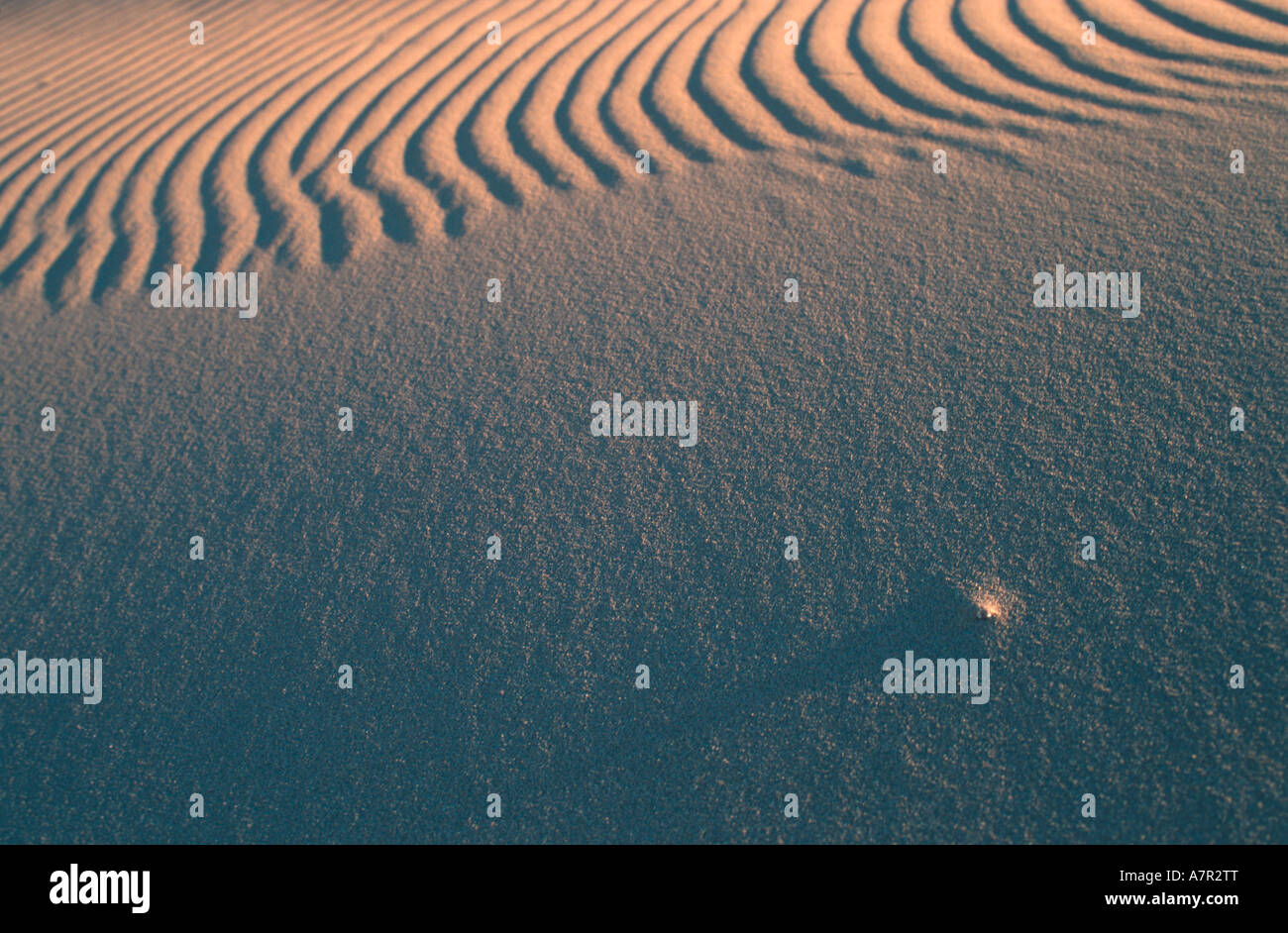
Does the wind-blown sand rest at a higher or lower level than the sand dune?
lower

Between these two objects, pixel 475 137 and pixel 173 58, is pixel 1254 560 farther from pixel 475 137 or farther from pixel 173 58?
pixel 173 58

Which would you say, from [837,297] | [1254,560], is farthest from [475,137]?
[1254,560]

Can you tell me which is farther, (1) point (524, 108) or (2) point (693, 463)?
(1) point (524, 108)

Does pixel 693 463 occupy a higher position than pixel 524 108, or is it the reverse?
pixel 524 108

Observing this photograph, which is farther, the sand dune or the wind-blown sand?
the sand dune

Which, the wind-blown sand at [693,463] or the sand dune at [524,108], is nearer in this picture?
the wind-blown sand at [693,463]
